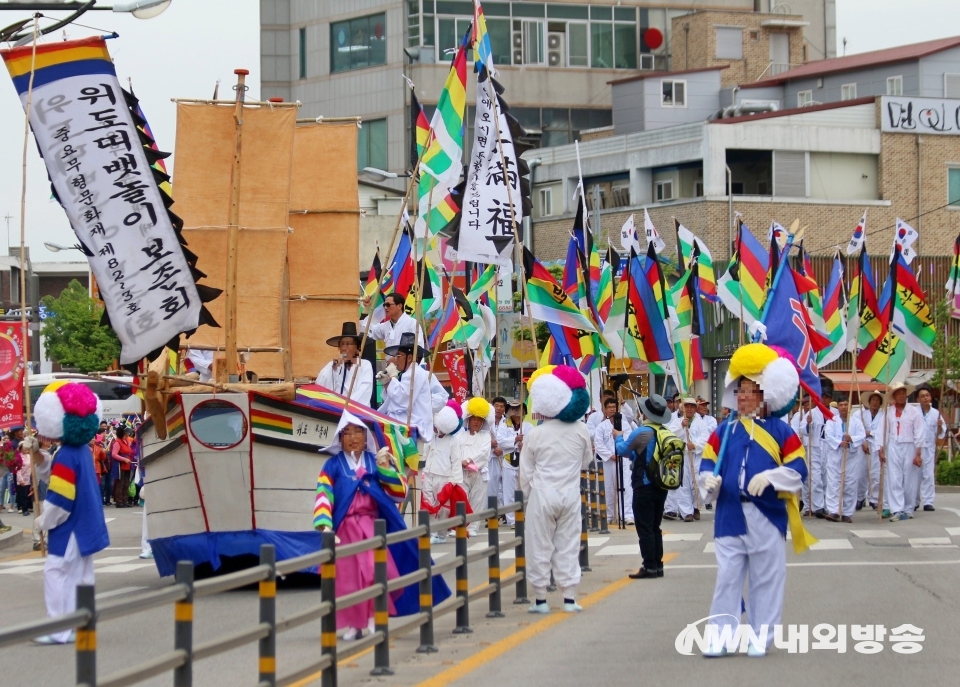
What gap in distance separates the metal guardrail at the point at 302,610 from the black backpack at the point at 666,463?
1995 mm

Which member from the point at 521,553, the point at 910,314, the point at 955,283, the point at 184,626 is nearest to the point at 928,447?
the point at 910,314

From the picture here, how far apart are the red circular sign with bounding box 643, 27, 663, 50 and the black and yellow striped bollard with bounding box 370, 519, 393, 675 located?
56.7 m

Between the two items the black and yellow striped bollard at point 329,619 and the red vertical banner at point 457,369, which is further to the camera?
the red vertical banner at point 457,369

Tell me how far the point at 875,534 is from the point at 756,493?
36.5ft

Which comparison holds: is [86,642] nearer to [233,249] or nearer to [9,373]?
[233,249]

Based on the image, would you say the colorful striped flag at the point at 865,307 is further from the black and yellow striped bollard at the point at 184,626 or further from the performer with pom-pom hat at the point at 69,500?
the black and yellow striped bollard at the point at 184,626

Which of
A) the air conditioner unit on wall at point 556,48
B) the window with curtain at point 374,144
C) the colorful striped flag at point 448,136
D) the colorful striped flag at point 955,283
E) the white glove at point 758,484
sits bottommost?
the white glove at point 758,484

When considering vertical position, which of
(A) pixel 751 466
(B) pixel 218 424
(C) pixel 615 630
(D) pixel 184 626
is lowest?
(C) pixel 615 630

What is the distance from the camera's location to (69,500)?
36.6ft

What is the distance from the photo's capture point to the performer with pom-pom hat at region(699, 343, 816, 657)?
9.48 meters

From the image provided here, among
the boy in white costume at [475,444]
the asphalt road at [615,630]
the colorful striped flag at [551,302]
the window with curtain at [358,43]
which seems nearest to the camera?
the asphalt road at [615,630]

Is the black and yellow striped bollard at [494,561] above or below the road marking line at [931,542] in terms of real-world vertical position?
above

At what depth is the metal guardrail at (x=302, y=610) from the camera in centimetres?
564

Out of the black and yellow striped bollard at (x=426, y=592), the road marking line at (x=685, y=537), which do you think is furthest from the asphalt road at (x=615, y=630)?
the road marking line at (x=685, y=537)
